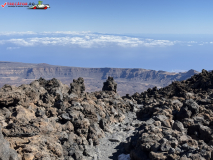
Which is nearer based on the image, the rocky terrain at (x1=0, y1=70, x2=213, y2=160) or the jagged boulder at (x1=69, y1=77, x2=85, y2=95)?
the rocky terrain at (x1=0, y1=70, x2=213, y2=160)

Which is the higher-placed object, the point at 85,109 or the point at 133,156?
the point at 85,109

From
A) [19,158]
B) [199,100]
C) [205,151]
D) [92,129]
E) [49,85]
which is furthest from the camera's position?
[49,85]

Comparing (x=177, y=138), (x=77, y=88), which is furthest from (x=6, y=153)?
(x=77, y=88)

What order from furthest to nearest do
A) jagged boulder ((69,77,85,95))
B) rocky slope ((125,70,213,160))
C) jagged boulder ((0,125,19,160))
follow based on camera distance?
jagged boulder ((69,77,85,95)) < rocky slope ((125,70,213,160)) < jagged boulder ((0,125,19,160))

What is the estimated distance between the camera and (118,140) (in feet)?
70.9

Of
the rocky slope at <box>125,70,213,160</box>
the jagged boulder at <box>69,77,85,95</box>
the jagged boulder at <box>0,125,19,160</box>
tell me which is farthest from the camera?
the jagged boulder at <box>69,77,85,95</box>

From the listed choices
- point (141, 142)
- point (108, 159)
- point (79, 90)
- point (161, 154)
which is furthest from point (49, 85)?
point (161, 154)

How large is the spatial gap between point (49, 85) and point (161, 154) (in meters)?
25.6

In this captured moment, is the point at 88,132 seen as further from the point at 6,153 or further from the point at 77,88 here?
the point at 77,88

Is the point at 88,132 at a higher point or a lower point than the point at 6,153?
lower

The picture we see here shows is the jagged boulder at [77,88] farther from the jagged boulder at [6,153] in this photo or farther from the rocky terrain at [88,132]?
the jagged boulder at [6,153]

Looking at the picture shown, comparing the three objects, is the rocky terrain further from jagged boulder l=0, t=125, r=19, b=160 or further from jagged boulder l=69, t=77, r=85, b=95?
jagged boulder l=69, t=77, r=85, b=95

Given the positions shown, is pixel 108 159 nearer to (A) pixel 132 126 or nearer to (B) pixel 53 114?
(B) pixel 53 114

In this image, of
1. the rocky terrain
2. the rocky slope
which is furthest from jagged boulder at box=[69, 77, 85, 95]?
the rocky slope
